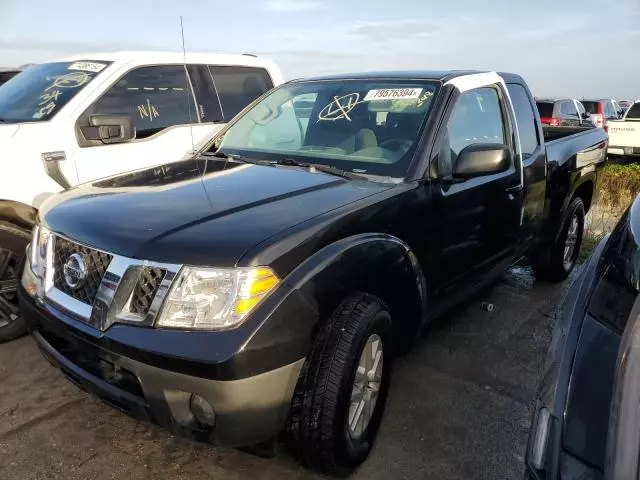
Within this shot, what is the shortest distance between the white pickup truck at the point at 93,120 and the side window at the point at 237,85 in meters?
0.01

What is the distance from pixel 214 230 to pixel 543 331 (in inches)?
116

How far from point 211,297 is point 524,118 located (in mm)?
3150

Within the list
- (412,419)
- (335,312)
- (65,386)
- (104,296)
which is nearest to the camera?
(104,296)

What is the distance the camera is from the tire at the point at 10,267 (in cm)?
369

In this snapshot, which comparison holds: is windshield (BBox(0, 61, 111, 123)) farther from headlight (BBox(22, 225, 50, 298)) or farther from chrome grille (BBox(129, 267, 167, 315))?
chrome grille (BBox(129, 267, 167, 315))

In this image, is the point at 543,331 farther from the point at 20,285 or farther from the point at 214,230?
the point at 20,285

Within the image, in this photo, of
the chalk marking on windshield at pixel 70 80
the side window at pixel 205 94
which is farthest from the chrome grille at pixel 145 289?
the side window at pixel 205 94

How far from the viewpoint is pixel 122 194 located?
9.05 ft

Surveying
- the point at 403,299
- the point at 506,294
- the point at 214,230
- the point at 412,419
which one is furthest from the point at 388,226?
the point at 506,294

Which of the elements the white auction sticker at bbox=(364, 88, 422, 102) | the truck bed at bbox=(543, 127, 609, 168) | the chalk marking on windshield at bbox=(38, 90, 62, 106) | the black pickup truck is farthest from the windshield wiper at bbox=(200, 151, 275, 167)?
the truck bed at bbox=(543, 127, 609, 168)

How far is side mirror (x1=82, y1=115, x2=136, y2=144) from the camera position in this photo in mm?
4223

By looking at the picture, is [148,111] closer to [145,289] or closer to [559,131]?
[145,289]

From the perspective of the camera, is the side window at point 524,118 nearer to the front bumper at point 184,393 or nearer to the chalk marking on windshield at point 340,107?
the chalk marking on windshield at point 340,107

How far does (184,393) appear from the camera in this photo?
209cm
